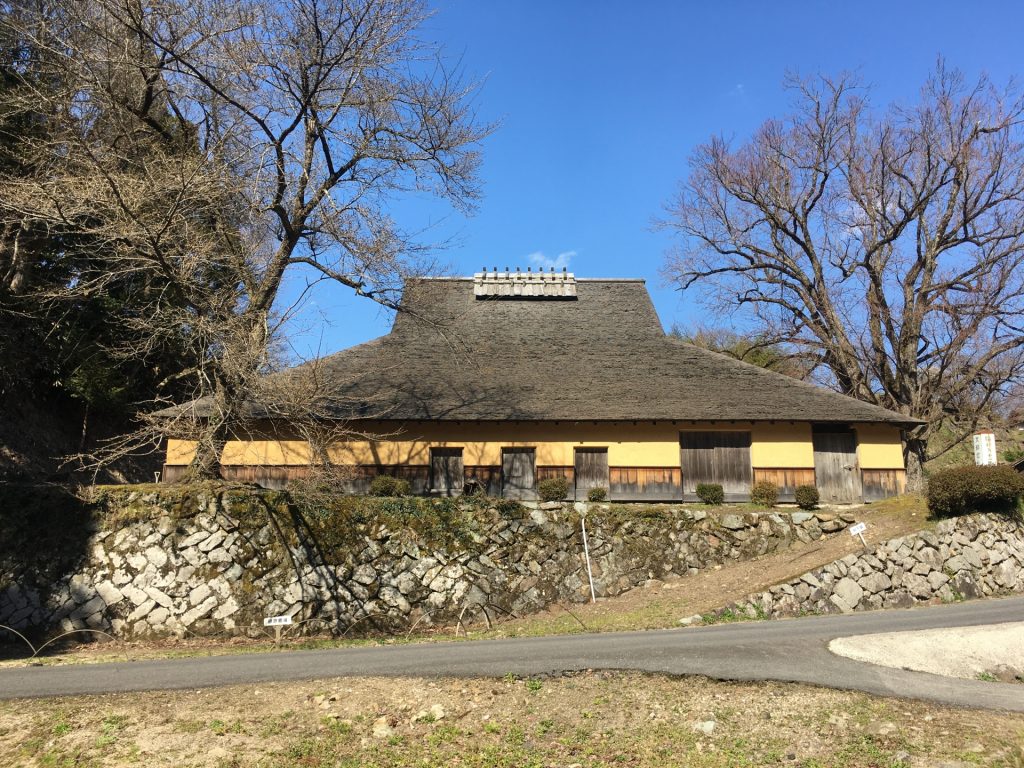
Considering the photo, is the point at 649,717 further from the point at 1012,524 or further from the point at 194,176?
the point at 1012,524

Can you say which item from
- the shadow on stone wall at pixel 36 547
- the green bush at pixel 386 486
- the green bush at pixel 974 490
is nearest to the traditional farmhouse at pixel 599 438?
the green bush at pixel 386 486

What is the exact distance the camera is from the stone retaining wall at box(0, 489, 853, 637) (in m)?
13.8

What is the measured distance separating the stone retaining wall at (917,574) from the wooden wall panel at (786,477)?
201 inches

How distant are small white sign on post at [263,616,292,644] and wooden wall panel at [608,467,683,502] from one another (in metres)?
11.3

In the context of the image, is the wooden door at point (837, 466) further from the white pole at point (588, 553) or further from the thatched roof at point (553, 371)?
the white pole at point (588, 553)

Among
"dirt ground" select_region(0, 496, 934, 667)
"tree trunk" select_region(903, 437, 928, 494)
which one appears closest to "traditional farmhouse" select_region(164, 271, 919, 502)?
"dirt ground" select_region(0, 496, 934, 667)

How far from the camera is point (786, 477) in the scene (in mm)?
22109

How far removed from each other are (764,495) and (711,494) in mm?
1466

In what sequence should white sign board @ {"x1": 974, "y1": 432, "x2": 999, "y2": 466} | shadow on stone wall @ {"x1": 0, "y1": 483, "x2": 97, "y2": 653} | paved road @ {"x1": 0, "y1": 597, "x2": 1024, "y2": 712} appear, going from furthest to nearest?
white sign board @ {"x1": 974, "y1": 432, "x2": 999, "y2": 466} → shadow on stone wall @ {"x1": 0, "y1": 483, "x2": 97, "y2": 653} → paved road @ {"x1": 0, "y1": 597, "x2": 1024, "y2": 712}

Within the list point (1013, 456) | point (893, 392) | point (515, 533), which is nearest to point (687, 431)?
point (515, 533)

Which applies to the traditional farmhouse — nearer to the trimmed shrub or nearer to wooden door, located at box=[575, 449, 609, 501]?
wooden door, located at box=[575, 449, 609, 501]

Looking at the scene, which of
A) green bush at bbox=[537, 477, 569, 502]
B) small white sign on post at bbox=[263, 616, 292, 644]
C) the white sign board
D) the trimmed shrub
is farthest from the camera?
the trimmed shrub

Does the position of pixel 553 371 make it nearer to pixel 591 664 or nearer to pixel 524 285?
pixel 524 285

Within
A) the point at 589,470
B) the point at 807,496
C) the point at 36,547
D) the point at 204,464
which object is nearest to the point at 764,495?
the point at 807,496
